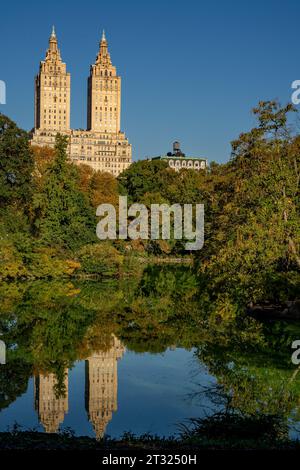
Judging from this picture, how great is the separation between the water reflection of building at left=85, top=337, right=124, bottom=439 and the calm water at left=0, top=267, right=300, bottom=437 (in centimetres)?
2

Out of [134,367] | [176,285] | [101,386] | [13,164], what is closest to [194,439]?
[101,386]

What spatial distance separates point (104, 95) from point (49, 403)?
379 feet

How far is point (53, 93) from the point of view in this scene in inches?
4710

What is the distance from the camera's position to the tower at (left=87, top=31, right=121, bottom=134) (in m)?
120

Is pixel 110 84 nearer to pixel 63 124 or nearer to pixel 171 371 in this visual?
pixel 63 124

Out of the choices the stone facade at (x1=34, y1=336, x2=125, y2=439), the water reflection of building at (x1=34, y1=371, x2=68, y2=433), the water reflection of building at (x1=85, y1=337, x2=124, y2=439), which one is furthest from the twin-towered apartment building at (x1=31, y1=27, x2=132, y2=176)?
the water reflection of building at (x1=34, y1=371, x2=68, y2=433)

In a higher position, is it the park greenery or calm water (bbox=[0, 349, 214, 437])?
the park greenery

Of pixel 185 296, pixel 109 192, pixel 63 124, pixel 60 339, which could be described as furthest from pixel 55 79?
pixel 60 339

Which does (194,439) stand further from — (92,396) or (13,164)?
(13,164)

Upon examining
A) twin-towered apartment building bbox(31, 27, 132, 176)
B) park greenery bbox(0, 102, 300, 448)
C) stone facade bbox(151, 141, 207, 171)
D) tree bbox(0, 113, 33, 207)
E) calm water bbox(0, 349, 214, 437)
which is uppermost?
twin-towered apartment building bbox(31, 27, 132, 176)

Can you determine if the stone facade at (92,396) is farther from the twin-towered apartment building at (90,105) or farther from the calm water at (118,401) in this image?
the twin-towered apartment building at (90,105)

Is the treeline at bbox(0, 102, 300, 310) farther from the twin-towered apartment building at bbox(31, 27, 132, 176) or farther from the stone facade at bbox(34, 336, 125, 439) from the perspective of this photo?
the twin-towered apartment building at bbox(31, 27, 132, 176)

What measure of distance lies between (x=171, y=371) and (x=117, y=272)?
779 inches

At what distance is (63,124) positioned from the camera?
117 m
